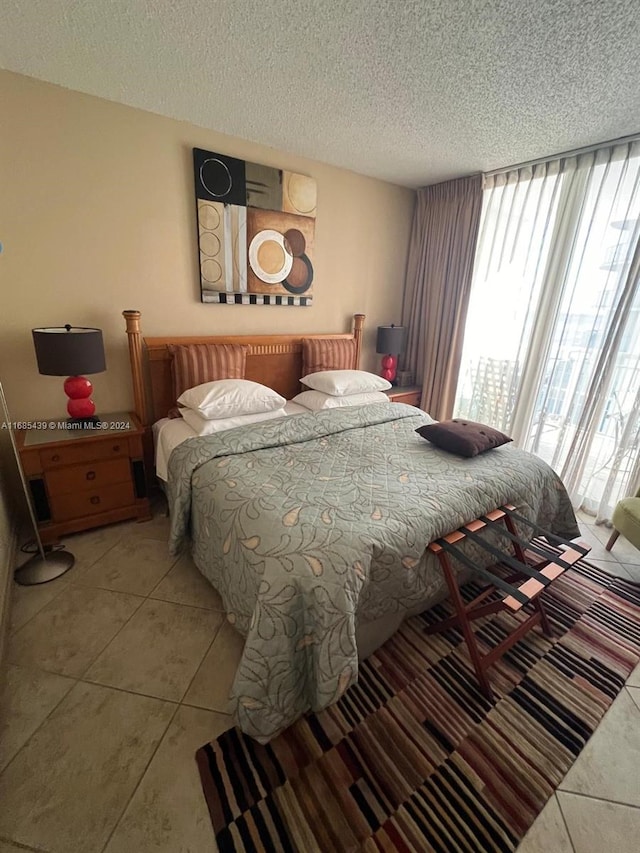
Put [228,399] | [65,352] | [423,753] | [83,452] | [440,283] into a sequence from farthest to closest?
1. [440,283]
2. [228,399]
3. [83,452]
4. [65,352]
5. [423,753]

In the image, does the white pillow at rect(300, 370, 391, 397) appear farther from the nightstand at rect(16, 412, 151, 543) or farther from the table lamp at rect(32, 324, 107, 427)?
the table lamp at rect(32, 324, 107, 427)

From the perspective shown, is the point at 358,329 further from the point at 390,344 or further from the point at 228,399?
the point at 228,399

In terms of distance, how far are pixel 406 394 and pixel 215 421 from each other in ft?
6.52

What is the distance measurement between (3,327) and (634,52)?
10.9 ft

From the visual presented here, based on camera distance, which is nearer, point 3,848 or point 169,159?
point 3,848

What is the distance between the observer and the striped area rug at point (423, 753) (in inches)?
41.6

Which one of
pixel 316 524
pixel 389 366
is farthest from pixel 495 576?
pixel 389 366

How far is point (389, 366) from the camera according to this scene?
11.8 feet

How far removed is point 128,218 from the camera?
7.48ft

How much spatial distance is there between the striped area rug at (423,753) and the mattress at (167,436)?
55.8 inches

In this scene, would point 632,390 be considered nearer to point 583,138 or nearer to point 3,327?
point 583,138

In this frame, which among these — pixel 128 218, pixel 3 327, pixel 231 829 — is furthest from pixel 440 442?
pixel 3 327

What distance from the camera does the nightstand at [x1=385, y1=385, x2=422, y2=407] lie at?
3430mm

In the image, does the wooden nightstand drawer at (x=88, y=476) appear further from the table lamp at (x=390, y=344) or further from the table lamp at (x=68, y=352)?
the table lamp at (x=390, y=344)
